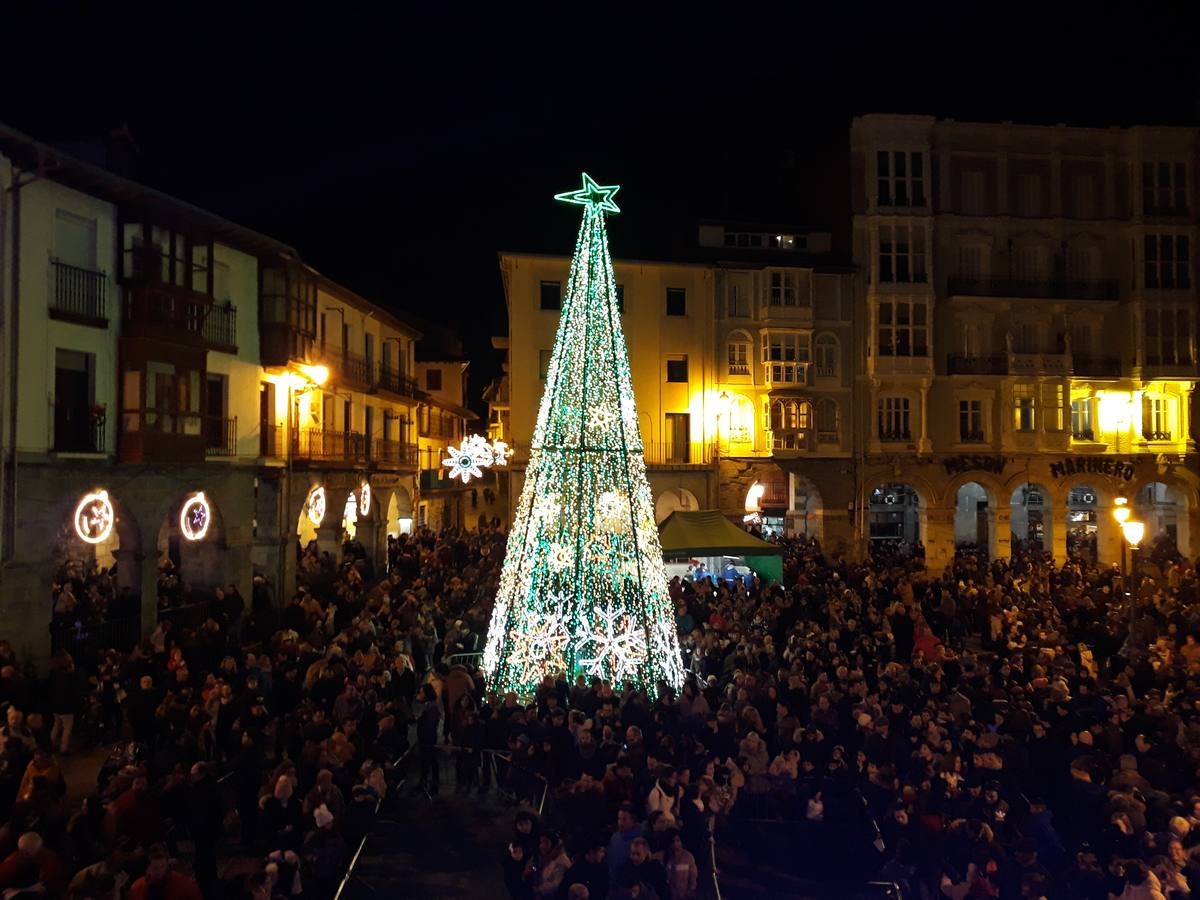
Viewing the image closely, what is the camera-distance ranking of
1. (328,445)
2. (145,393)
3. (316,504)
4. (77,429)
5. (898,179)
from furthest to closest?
(898,179)
(328,445)
(316,504)
(145,393)
(77,429)

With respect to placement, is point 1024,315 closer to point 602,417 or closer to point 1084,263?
point 1084,263

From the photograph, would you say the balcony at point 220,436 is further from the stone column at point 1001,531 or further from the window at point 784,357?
the stone column at point 1001,531

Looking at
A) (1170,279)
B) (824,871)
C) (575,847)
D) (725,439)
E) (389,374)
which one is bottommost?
(824,871)

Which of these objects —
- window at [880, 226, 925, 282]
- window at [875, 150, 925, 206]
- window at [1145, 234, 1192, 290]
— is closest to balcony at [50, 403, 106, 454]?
window at [880, 226, 925, 282]

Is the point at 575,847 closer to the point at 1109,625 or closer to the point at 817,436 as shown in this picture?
the point at 1109,625

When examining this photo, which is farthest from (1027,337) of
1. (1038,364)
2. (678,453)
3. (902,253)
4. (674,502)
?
(674,502)

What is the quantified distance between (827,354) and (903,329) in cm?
313

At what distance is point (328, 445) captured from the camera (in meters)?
29.8

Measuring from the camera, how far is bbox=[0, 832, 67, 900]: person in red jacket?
7.57 m

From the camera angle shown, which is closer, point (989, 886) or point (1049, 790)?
point (989, 886)

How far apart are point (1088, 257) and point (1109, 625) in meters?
24.3

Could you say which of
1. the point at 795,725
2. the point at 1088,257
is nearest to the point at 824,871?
the point at 795,725

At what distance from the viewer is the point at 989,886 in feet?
26.6

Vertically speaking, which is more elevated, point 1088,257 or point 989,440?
point 1088,257
